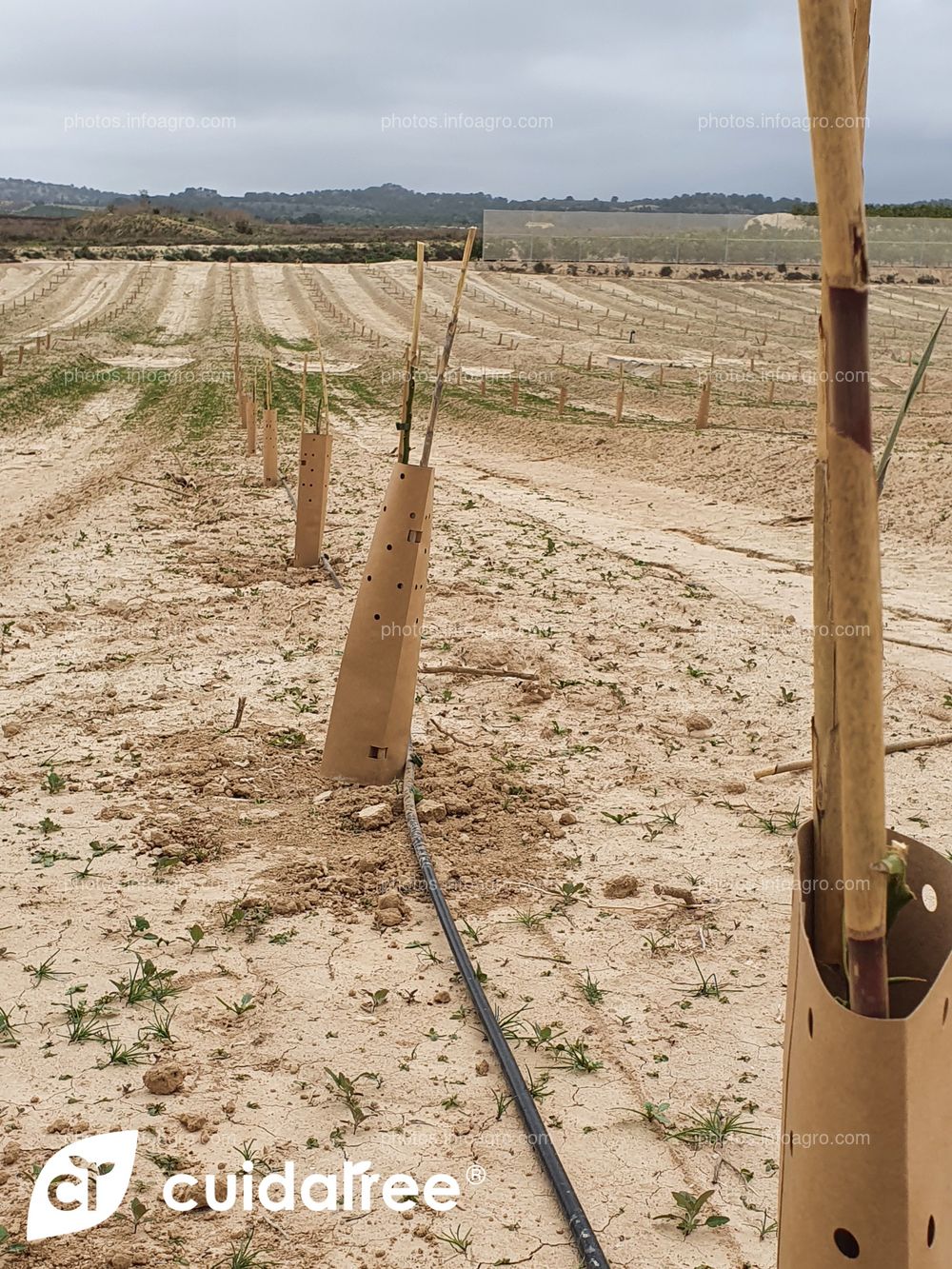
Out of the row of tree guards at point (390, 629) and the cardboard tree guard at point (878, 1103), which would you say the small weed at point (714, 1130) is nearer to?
the cardboard tree guard at point (878, 1103)

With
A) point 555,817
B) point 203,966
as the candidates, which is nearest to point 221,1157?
point 203,966

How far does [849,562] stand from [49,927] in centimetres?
370

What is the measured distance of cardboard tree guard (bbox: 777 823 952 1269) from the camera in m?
1.34

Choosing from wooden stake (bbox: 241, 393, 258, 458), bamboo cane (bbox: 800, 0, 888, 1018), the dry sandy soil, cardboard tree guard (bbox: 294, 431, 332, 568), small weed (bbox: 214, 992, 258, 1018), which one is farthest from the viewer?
wooden stake (bbox: 241, 393, 258, 458)

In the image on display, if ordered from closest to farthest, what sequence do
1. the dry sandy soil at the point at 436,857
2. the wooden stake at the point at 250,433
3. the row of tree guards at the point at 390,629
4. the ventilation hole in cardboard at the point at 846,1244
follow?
the ventilation hole in cardboard at the point at 846,1244
the dry sandy soil at the point at 436,857
the row of tree guards at the point at 390,629
the wooden stake at the point at 250,433

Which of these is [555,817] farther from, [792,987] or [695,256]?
[695,256]

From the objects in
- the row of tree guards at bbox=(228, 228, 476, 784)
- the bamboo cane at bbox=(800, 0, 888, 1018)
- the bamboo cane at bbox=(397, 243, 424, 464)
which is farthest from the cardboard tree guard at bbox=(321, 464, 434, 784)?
the bamboo cane at bbox=(800, 0, 888, 1018)

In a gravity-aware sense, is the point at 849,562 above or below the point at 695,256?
below

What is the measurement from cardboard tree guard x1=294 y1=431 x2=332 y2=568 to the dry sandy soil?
0.36m

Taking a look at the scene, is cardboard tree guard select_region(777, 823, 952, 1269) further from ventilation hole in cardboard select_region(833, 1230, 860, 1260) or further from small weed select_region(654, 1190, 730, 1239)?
small weed select_region(654, 1190, 730, 1239)

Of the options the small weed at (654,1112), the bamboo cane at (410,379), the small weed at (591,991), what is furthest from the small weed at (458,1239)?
the bamboo cane at (410,379)

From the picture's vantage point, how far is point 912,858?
59.2 inches

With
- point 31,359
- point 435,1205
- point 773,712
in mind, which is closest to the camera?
point 435,1205

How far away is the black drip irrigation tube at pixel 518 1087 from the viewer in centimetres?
273
